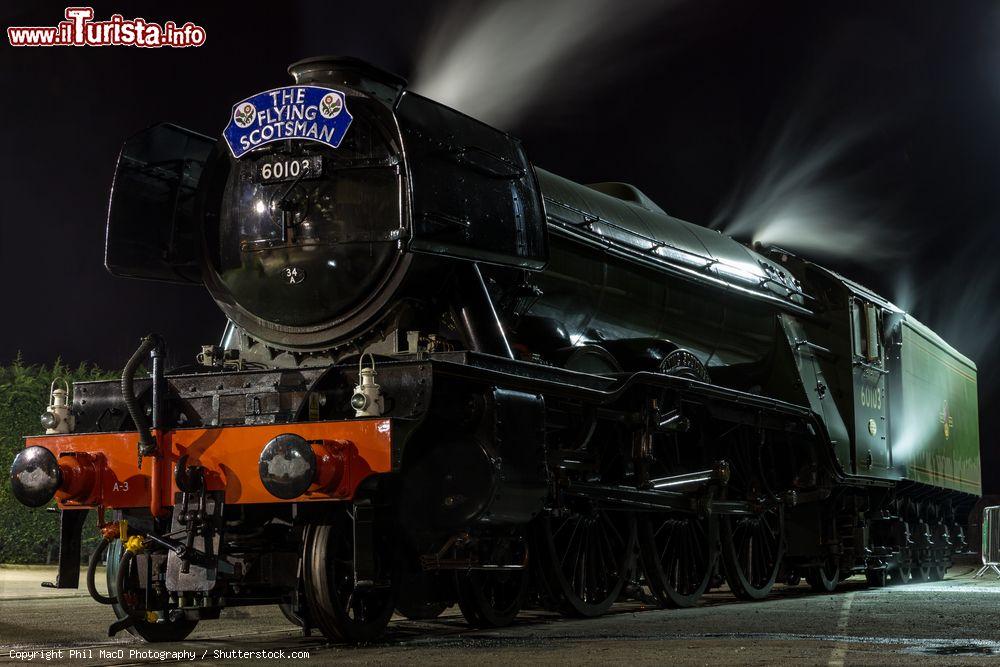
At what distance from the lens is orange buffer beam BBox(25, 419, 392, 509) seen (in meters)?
5.82

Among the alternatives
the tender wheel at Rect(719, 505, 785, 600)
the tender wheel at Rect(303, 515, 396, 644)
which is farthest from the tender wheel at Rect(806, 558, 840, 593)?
the tender wheel at Rect(303, 515, 396, 644)

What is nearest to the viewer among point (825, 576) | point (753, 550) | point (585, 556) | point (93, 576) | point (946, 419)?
point (93, 576)

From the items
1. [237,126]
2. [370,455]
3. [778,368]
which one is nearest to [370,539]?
[370,455]

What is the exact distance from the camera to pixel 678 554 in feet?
31.1

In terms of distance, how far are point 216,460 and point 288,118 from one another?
2.07m

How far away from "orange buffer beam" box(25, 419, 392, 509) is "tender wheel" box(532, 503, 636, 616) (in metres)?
2.01

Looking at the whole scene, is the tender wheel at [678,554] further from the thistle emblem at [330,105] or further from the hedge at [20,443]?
the hedge at [20,443]

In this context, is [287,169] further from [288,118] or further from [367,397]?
[367,397]

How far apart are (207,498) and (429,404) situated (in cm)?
128

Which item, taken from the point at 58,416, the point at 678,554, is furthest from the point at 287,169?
the point at 678,554

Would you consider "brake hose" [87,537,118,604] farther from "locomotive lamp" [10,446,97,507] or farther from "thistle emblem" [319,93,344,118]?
"thistle emblem" [319,93,344,118]

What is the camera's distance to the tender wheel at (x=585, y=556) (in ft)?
25.1

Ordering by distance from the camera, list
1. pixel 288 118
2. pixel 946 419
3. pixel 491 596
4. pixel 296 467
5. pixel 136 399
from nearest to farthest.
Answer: pixel 296 467, pixel 136 399, pixel 288 118, pixel 491 596, pixel 946 419

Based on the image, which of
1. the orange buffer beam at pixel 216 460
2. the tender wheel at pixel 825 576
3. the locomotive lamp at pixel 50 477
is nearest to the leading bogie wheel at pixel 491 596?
the orange buffer beam at pixel 216 460
